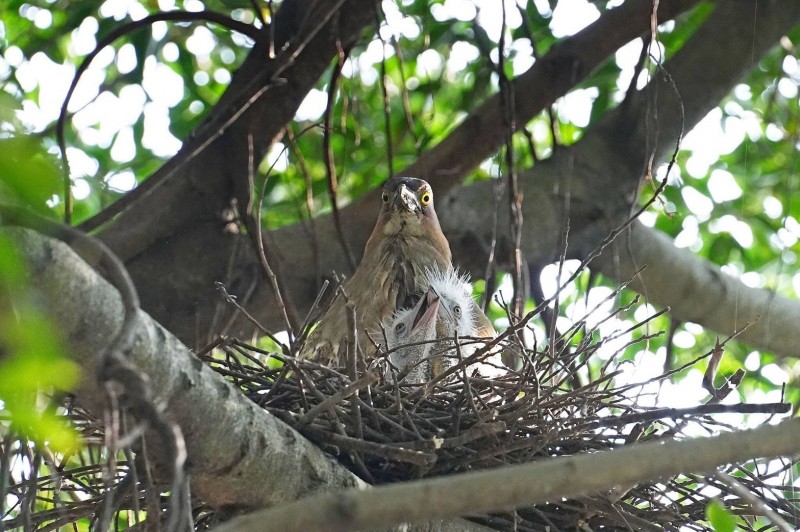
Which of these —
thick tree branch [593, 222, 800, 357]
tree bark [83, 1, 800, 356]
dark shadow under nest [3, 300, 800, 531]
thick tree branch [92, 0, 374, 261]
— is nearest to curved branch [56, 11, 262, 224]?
thick tree branch [92, 0, 374, 261]

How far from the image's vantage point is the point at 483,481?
5.04 ft

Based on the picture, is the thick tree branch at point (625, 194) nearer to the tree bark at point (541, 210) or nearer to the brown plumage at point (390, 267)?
the tree bark at point (541, 210)

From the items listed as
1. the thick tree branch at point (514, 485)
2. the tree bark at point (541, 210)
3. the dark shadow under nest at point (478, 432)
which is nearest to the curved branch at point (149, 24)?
the tree bark at point (541, 210)

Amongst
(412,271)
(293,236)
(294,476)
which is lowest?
(294,476)

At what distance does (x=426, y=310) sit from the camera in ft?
11.6

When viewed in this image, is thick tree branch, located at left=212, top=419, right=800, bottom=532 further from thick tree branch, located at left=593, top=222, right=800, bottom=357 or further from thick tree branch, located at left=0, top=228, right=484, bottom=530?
thick tree branch, located at left=593, top=222, right=800, bottom=357

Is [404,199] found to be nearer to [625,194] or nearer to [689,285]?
[625,194]

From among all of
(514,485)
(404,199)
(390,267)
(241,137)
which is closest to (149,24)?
(241,137)

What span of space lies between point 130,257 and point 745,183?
11.6 ft

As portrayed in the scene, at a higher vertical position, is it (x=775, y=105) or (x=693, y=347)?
(x=775, y=105)

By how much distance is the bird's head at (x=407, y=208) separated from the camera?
4281mm

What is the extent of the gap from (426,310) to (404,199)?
2.78 ft

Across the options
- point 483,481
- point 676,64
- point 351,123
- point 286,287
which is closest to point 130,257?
point 286,287

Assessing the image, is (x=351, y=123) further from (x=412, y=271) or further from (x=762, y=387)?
(x=762, y=387)
